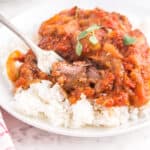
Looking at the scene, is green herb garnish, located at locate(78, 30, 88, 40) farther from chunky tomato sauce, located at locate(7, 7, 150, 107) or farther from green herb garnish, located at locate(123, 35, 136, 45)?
green herb garnish, located at locate(123, 35, 136, 45)

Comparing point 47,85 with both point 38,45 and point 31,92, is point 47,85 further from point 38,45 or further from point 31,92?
point 38,45

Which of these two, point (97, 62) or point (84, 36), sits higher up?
point (84, 36)

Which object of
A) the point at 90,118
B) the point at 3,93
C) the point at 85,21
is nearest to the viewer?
the point at 90,118

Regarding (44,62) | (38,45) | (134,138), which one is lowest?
(134,138)

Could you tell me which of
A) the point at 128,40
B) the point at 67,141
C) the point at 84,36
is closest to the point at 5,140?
the point at 67,141

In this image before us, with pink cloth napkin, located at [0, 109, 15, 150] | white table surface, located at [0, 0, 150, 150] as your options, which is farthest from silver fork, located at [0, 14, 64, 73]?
pink cloth napkin, located at [0, 109, 15, 150]

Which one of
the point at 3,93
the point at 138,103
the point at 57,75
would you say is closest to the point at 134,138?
the point at 138,103

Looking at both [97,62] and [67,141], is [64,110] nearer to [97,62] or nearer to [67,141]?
[67,141]
